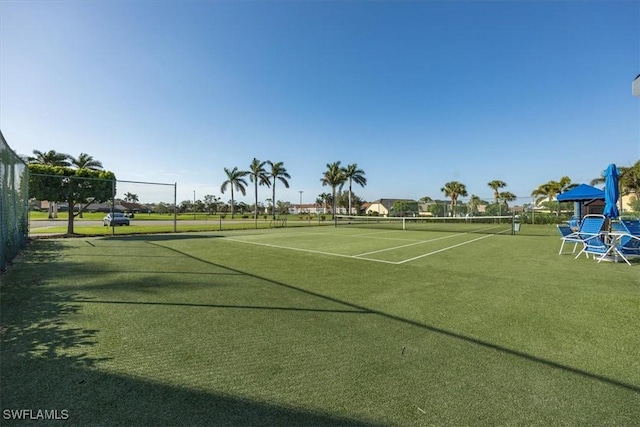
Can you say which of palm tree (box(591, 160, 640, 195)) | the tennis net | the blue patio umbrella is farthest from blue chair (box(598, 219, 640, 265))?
palm tree (box(591, 160, 640, 195))

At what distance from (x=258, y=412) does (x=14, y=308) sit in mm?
4242

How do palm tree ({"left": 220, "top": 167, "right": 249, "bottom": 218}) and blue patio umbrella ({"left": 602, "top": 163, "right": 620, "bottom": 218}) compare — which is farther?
palm tree ({"left": 220, "top": 167, "right": 249, "bottom": 218})

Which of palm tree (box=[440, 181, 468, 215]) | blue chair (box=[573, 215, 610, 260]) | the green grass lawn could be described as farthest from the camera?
palm tree (box=[440, 181, 468, 215])

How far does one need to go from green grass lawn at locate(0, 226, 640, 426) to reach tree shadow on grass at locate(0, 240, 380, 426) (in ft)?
0.04

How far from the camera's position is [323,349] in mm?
2979

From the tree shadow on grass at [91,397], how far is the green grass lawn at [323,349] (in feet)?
0.04

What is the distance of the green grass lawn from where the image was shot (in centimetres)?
209

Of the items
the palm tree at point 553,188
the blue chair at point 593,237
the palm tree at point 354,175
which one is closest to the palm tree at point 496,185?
the palm tree at point 553,188

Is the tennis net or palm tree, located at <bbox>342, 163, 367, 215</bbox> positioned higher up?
palm tree, located at <bbox>342, 163, 367, 215</bbox>

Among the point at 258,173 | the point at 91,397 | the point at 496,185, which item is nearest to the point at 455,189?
the point at 496,185

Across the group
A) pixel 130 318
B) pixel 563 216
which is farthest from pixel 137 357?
pixel 563 216

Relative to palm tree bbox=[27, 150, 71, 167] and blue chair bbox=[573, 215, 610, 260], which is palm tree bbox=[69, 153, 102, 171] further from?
blue chair bbox=[573, 215, 610, 260]

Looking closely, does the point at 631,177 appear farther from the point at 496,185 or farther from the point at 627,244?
the point at 627,244

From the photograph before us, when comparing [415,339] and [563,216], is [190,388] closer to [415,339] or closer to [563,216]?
[415,339]
